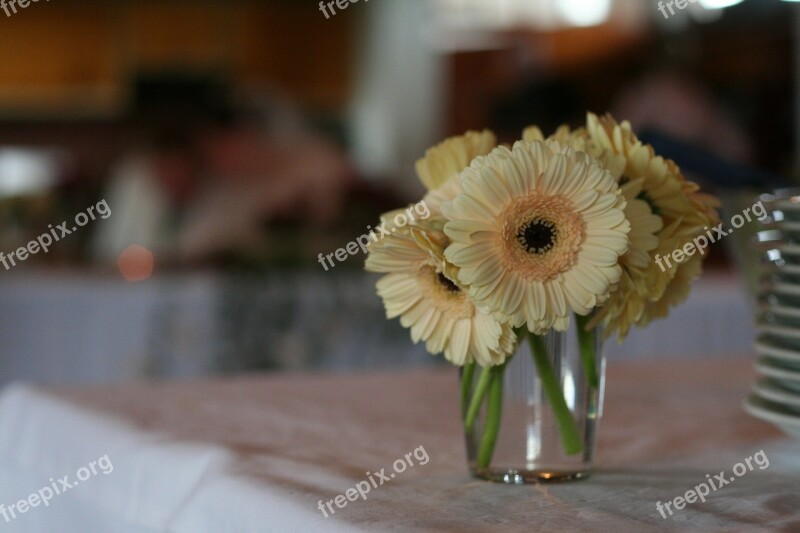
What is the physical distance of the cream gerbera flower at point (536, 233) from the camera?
0.50 metres

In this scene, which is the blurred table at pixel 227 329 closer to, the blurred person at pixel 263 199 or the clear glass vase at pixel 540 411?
the blurred person at pixel 263 199

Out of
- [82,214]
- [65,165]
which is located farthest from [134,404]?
[65,165]

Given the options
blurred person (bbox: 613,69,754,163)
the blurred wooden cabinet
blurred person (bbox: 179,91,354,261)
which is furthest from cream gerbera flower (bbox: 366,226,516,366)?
the blurred wooden cabinet

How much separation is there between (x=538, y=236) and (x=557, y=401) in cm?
10

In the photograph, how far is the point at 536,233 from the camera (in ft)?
1.69

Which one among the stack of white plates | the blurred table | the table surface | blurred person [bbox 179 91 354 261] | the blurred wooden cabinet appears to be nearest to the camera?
the table surface

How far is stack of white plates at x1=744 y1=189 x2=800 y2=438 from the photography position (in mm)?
601

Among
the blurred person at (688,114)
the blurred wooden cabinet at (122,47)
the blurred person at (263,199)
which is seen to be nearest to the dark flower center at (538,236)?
the blurred person at (263,199)

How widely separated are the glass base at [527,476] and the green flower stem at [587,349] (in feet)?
0.16

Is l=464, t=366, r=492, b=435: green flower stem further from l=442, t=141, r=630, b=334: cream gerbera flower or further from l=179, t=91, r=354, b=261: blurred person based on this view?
l=179, t=91, r=354, b=261: blurred person

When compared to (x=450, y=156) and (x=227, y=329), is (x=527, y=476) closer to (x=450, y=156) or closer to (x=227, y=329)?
(x=450, y=156)

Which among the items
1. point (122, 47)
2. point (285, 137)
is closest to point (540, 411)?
point (285, 137)

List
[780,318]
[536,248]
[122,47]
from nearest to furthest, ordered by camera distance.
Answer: [536,248]
[780,318]
[122,47]

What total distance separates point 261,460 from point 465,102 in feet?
21.2
